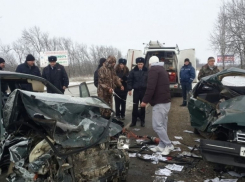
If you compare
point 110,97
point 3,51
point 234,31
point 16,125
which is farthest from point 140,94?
point 3,51

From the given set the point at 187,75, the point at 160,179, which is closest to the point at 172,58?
the point at 187,75

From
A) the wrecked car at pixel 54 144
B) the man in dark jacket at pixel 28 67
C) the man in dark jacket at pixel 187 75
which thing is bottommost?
the wrecked car at pixel 54 144

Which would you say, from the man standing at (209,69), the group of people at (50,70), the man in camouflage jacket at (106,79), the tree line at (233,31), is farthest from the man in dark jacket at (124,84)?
the tree line at (233,31)

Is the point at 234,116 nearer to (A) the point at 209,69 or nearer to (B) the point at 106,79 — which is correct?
(B) the point at 106,79

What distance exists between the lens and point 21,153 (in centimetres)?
241

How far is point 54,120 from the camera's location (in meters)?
2.38

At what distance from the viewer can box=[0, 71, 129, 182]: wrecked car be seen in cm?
236

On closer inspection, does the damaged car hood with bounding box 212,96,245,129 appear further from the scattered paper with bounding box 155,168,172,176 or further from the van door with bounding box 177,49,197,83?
the van door with bounding box 177,49,197,83

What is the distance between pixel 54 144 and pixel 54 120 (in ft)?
0.87

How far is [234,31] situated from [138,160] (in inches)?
842

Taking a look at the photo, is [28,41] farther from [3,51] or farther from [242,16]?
[242,16]

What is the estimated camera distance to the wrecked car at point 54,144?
92.7 inches

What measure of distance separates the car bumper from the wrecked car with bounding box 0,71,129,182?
114 centimetres

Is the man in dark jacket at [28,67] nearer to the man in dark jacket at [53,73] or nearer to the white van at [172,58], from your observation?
the man in dark jacket at [53,73]
